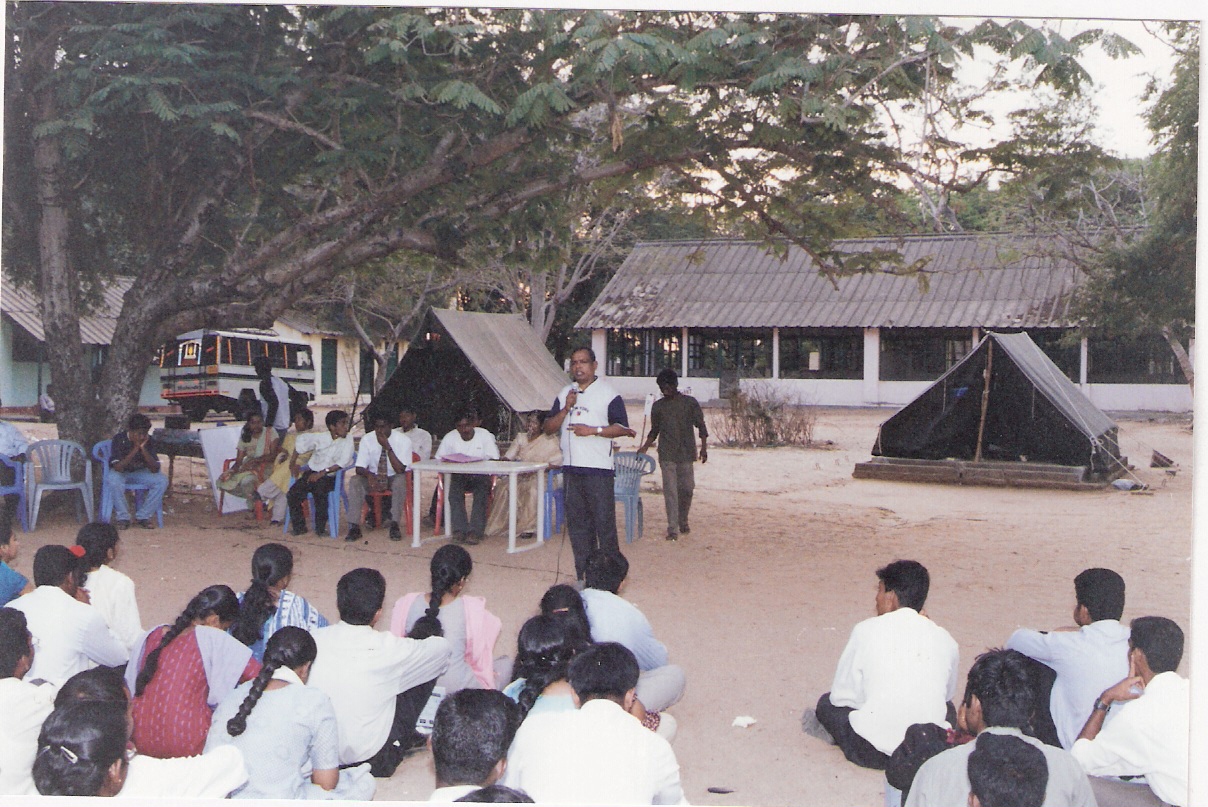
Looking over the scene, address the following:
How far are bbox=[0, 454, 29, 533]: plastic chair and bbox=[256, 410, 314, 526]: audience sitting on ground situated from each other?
177 cm

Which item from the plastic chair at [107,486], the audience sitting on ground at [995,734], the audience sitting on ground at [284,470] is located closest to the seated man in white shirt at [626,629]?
the audience sitting on ground at [995,734]

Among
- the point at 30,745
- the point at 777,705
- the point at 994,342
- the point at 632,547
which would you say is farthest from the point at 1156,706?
the point at 994,342

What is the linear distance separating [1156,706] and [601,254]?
827 inches

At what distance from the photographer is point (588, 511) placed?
686 cm

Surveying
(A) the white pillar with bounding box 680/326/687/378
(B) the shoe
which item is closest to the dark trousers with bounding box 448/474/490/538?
(B) the shoe

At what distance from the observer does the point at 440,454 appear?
27.9 feet

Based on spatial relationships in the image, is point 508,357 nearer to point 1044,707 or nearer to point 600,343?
point 1044,707

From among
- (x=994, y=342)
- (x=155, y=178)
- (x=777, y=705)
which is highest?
(x=155, y=178)

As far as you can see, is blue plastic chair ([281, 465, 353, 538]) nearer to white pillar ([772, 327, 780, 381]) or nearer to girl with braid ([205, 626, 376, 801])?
girl with braid ([205, 626, 376, 801])

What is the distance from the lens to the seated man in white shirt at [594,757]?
3.03 meters

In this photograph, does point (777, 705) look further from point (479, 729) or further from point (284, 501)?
point (284, 501)

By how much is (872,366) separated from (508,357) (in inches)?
605

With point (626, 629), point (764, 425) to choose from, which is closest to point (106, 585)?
point (626, 629)

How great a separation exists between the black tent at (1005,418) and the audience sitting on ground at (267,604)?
34.9 feet
